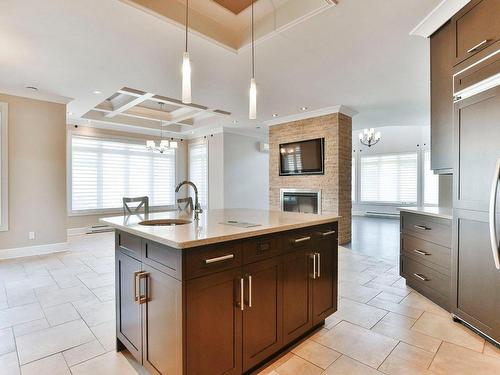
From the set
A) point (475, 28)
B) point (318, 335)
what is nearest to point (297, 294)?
point (318, 335)

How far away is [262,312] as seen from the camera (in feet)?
5.86

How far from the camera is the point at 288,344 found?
A: 6.86 feet

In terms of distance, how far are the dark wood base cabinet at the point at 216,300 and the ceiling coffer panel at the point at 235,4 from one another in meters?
2.28

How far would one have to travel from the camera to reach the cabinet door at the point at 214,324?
55.9 inches

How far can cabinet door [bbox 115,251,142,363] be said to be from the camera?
1.79 metres

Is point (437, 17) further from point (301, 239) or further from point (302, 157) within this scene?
point (302, 157)

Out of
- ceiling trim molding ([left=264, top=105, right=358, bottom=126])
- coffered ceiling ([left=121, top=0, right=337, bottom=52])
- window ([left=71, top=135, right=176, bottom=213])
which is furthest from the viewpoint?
window ([left=71, top=135, right=176, bottom=213])

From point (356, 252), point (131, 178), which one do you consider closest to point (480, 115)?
point (356, 252)

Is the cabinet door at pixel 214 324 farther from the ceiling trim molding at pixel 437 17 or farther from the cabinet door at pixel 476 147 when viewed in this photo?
the ceiling trim molding at pixel 437 17

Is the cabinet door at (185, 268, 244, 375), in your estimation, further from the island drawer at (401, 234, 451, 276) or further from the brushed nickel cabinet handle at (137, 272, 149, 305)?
the island drawer at (401, 234, 451, 276)

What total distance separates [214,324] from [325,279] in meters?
1.18

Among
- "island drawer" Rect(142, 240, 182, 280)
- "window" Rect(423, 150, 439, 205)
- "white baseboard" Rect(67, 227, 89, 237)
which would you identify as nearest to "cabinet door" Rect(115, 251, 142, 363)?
"island drawer" Rect(142, 240, 182, 280)

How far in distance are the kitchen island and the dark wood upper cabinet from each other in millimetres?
1850

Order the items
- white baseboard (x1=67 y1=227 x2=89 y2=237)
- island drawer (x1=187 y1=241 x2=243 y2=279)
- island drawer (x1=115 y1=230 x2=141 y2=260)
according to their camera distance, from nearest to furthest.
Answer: island drawer (x1=187 y1=241 x2=243 y2=279), island drawer (x1=115 y1=230 x2=141 y2=260), white baseboard (x1=67 y1=227 x2=89 y2=237)
